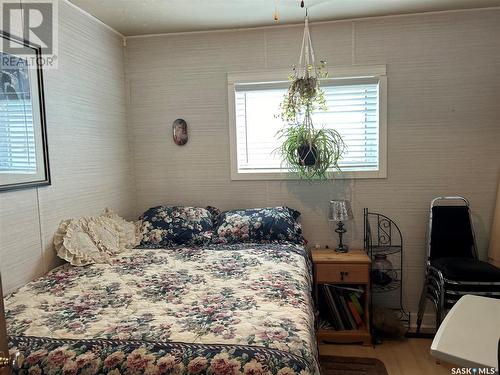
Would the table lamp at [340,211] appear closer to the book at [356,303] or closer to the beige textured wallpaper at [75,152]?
the book at [356,303]

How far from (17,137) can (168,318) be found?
137cm

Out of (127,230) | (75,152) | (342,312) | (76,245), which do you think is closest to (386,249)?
(342,312)

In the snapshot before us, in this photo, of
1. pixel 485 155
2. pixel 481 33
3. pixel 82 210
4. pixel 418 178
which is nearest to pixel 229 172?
pixel 82 210

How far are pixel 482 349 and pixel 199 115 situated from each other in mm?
2680

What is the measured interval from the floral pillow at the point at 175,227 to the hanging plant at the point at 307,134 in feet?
2.83

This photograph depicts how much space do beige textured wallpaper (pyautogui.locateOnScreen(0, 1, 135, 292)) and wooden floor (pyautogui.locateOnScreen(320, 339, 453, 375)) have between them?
2066 mm

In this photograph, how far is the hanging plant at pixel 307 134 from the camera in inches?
112

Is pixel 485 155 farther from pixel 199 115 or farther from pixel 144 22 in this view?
pixel 144 22

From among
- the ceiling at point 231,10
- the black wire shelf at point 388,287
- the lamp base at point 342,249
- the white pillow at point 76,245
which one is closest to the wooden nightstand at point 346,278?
the lamp base at point 342,249

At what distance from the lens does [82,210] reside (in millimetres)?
2689

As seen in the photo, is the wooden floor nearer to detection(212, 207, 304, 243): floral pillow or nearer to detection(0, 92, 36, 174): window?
detection(212, 207, 304, 243): floral pillow

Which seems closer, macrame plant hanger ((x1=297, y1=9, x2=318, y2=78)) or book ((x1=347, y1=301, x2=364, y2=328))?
book ((x1=347, y1=301, x2=364, y2=328))

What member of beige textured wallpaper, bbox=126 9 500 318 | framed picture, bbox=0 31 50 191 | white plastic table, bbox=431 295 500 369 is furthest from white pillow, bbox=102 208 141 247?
white plastic table, bbox=431 295 500 369

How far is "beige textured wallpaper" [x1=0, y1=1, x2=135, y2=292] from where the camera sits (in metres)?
2.12
